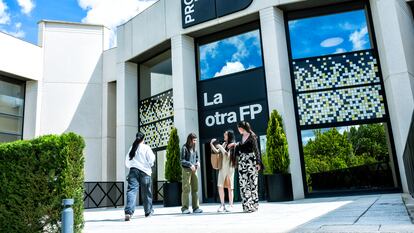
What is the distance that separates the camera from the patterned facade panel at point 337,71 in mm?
10094

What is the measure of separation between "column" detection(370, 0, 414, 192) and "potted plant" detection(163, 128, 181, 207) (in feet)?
20.0

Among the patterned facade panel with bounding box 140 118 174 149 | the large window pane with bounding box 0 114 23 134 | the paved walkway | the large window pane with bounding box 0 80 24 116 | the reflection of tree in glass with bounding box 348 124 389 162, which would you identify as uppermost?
the large window pane with bounding box 0 80 24 116

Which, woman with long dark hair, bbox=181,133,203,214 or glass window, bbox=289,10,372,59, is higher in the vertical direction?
glass window, bbox=289,10,372,59

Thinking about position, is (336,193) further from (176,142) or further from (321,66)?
(176,142)

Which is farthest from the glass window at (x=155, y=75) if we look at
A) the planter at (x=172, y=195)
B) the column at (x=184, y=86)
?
the planter at (x=172, y=195)

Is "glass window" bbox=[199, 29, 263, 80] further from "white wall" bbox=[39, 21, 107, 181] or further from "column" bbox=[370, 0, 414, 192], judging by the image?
"white wall" bbox=[39, 21, 107, 181]

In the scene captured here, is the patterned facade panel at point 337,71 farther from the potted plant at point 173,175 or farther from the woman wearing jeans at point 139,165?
the woman wearing jeans at point 139,165

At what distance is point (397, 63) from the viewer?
30.4ft

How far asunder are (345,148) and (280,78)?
2817mm

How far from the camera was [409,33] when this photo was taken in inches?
404

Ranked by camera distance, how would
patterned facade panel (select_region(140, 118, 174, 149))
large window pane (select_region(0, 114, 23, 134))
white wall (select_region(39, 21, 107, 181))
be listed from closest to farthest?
patterned facade panel (select_region(140, 118, 174, 149)) → large window pane (select_region(0, 114, 23, 134)) → white wall (select_region(39, 21, 107, 181))

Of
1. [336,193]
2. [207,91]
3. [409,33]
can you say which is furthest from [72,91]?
[409,33]

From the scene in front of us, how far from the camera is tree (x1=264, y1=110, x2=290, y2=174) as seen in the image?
9102 mm

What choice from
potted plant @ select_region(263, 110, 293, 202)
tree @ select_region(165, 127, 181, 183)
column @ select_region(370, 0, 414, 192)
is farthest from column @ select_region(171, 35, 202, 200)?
column @ select_region(370, 0, 414, 192)
